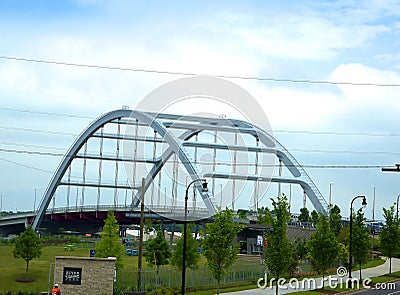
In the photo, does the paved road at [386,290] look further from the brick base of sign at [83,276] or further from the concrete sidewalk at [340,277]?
the brick base of sign at [83,276]

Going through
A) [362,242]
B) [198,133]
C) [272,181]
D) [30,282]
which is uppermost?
[198,133]

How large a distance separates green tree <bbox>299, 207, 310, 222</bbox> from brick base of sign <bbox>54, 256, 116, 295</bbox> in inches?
2543

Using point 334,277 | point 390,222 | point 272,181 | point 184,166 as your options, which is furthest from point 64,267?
point 272,181

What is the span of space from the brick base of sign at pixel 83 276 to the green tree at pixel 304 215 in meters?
64.6

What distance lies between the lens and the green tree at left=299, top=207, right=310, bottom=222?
307 feet

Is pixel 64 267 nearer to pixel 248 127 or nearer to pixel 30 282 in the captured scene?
pixel 30 282

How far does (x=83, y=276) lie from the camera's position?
102ft

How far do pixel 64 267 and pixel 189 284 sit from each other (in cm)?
1079

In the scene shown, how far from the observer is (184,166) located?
85250mm

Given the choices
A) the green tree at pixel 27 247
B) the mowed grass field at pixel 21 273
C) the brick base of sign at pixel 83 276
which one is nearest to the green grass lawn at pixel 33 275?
the mowed grass field at pixel 21 273

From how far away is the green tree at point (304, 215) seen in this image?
307 ft
